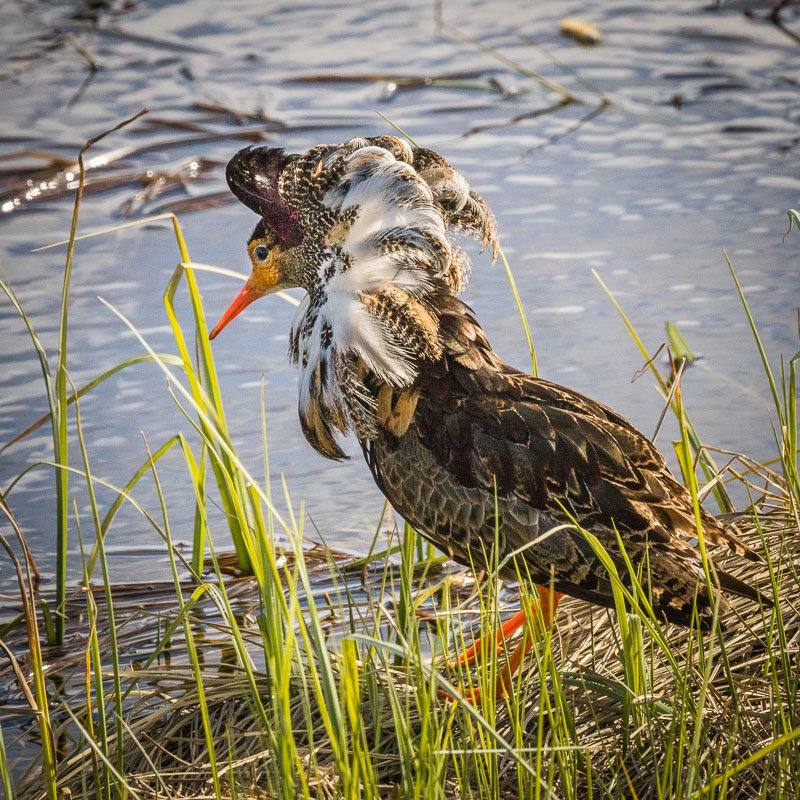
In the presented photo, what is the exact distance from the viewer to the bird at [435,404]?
297 centimetres

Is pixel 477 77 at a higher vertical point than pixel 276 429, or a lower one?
higher

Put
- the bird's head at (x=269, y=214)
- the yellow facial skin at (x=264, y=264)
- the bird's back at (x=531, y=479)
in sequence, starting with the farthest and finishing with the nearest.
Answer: the yellow facial skin at (x=264, y=264), the bird's head at (x=269, y=214), the bird's back at (x=531, y=479)

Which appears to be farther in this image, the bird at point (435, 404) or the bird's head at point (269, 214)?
the bird's head at point (269, 214)

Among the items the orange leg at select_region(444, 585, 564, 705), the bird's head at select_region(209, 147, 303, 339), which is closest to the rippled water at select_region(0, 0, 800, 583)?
the orange leg at select_region(444, 585, 564, 705)

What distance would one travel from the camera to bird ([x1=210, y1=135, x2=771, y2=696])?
2.97 meters

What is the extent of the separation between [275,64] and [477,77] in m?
1.55

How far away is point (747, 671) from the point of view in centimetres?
292

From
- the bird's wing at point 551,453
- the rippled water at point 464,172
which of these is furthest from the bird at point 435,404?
the rippled water at point 464,172

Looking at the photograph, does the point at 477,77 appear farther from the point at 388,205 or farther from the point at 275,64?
the point at 388,205

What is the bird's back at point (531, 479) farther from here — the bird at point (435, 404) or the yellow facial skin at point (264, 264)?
the yellow facial skin at point (264, 264)

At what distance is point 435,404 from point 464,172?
386 centimetres

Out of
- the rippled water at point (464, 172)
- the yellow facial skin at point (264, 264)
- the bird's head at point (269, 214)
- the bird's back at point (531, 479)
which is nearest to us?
the bird's back at point (531, 479)

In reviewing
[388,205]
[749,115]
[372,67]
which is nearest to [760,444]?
[388,205]

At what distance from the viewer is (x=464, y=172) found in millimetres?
6672
